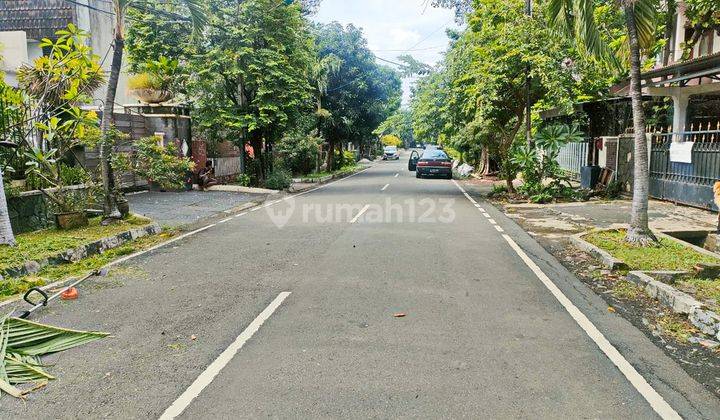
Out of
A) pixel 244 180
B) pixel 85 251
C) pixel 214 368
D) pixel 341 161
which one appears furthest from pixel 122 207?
pixel 341 161

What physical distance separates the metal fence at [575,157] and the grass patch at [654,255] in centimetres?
1514

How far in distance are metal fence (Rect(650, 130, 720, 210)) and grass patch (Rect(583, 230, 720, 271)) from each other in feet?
18.4

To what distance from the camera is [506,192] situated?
2061 centimetres

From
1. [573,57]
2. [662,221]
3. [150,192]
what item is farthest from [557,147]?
[150,192]

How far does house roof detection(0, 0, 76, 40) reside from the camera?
25.7 metres

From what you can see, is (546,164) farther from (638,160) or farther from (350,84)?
(350,84)

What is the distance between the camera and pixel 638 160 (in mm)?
9617

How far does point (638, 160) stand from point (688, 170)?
6.78 m

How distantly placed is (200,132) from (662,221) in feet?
60.1

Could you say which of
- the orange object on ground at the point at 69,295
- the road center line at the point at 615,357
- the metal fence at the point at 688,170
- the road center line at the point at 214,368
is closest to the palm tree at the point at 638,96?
the road center line at the point at 615,357

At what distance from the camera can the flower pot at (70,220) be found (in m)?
Result: 11.0

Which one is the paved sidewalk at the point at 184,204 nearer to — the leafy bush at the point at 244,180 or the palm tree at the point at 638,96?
the leafy bush at the point at 244,180

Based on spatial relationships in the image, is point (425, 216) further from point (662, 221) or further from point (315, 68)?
point (315, 68)

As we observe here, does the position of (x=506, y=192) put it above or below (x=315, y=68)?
below
